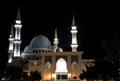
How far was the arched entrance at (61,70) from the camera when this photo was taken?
42.3 metres

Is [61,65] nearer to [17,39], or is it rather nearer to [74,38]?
[74,38]

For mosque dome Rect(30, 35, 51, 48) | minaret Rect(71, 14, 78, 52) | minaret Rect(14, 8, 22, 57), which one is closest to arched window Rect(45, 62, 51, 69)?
minaret Rect(71, 14, 78, 52)

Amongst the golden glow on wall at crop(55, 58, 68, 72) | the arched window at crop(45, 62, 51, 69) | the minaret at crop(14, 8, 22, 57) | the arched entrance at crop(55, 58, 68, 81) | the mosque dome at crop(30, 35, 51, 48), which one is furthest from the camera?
the mosque dome at crop(30, 35, 51, 48)

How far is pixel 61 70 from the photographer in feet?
140

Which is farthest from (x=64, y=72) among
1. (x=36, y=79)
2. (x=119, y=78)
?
(x=119, y=78)

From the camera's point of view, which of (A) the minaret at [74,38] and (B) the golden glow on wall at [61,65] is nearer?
(B) the golden glow on wall at [61,65]

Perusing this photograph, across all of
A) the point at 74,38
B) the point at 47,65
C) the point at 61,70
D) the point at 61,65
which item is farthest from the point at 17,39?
the point at 74,38

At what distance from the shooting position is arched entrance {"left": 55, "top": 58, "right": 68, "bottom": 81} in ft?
139

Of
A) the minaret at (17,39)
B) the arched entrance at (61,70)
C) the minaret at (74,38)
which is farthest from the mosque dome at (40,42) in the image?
the arched entrance at (61,70)

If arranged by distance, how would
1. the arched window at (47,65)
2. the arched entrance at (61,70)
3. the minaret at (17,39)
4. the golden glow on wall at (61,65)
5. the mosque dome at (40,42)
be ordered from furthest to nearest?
the mosque dome at (40,42)
the minaret at (17,39)
the golden glow on wall at (61,65)
the arched window at (47,65)
the arched entrance at (61,70)

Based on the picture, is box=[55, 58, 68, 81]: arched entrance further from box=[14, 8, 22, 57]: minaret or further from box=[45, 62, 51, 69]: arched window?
box=[14, 8, 22, 57]: minaret

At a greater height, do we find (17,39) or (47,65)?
(17,39)

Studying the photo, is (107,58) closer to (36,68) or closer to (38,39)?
(36,68)

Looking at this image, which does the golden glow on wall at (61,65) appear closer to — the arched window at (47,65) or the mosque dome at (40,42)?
the arched window at (47,65)
